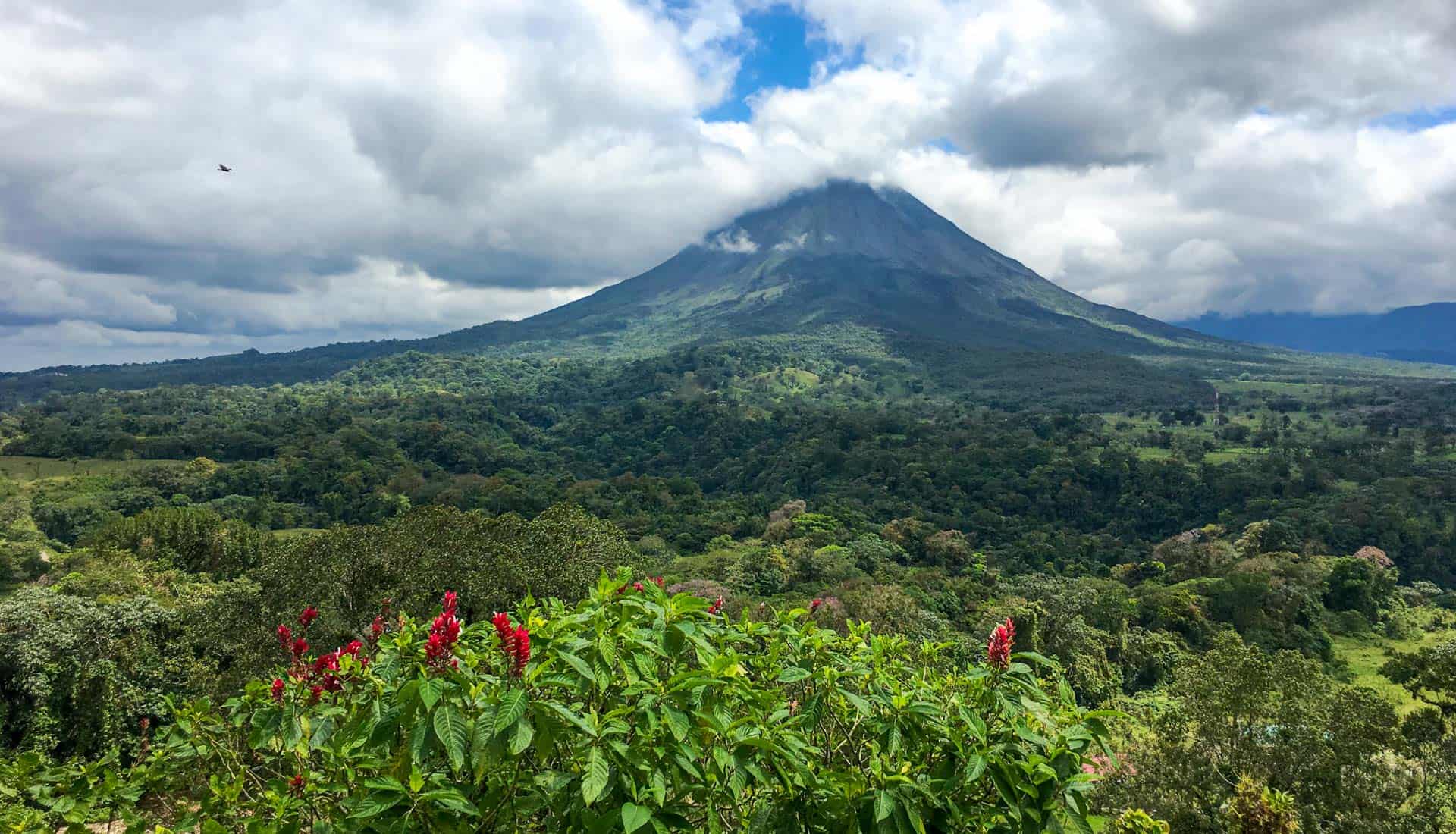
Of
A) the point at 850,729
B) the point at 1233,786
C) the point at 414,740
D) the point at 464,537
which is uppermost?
the point at 414,740

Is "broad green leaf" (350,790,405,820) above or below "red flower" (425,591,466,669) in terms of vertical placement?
below

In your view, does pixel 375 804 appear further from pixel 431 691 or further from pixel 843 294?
pixel 843 294

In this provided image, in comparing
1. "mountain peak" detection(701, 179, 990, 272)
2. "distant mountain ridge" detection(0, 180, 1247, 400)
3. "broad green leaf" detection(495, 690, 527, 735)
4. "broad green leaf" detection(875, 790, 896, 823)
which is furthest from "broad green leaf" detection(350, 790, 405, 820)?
"mountain peak" detection(701, 179, 990, 272)

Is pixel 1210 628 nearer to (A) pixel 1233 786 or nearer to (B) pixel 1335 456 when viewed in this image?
(A) pixel 1233 786

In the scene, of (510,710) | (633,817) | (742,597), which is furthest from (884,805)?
(742,597)

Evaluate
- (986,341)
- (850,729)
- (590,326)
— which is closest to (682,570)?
(850,729)

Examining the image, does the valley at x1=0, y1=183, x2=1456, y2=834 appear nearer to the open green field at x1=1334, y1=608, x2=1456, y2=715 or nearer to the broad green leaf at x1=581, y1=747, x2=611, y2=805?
the broad green leaf at x1=581, y1=747, x2=611, y2=805
